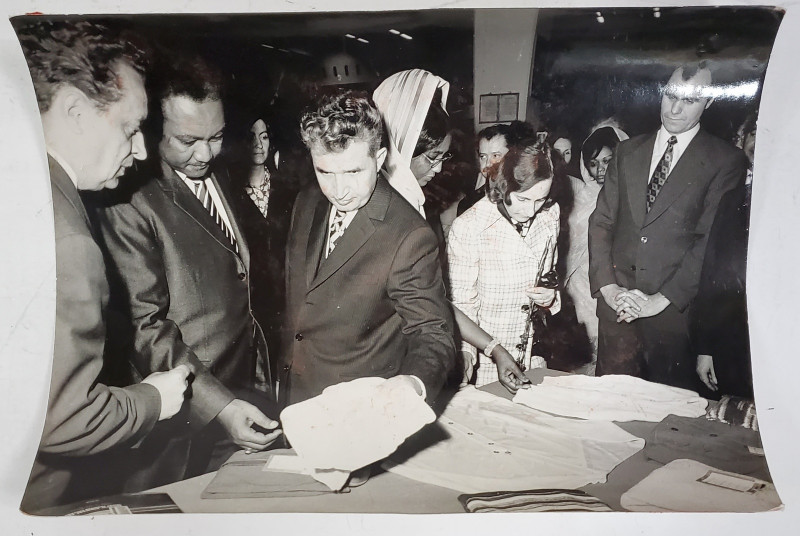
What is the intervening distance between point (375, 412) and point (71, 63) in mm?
1090

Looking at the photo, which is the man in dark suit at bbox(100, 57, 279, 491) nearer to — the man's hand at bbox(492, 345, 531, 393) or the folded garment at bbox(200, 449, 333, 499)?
the folded garment at bbox(200, 449, 333, 499)

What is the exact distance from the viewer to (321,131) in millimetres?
1649

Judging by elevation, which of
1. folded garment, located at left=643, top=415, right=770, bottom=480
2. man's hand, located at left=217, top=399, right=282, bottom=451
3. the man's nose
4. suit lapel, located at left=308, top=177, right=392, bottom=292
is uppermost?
the man's nose

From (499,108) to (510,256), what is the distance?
36 cm

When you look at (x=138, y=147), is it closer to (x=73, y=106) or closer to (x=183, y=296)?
(x=73, y=106)

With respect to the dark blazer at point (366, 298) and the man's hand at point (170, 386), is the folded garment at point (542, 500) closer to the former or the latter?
the dark blazer at point (366, 298)

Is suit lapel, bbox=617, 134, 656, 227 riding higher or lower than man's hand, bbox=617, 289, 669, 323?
higher

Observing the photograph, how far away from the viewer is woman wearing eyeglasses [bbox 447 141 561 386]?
5.54 ft

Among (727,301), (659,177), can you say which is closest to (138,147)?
(659,177)

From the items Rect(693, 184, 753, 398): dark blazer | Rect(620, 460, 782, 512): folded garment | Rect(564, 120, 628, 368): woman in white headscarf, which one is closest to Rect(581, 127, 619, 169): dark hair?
Rect(564, 120, 628, 368): woman in white headscarf

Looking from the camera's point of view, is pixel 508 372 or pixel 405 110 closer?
pixel 405 110

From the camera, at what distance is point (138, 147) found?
1.64m

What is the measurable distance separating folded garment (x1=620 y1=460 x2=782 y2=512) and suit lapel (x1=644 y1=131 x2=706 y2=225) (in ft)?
2.10

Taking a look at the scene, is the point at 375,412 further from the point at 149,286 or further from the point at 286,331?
the point at 149,286
